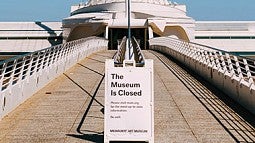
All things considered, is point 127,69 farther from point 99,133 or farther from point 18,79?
point 18,79

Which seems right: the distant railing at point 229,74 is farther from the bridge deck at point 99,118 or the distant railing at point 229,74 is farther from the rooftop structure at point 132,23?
the rooftop structure at point 132,23

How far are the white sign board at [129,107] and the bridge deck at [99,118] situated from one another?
3.05ft

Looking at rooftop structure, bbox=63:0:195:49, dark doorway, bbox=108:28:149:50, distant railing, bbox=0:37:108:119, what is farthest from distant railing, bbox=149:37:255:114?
dark doorway, bbox=108:28:149:50

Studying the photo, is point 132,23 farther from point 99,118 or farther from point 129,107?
point 129,107

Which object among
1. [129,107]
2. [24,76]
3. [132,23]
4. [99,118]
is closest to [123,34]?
[132,23]

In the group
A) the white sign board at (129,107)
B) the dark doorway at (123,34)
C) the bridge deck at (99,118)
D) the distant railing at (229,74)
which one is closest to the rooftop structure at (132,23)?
the dark doorway at (123,34)

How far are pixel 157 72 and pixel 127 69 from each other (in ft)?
46.5

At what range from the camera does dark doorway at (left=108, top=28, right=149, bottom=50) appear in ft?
221

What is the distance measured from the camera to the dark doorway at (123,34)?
67.3 meters

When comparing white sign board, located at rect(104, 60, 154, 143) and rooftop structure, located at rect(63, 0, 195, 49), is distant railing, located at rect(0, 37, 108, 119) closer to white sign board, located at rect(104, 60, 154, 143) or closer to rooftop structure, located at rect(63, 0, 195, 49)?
white sign board, located at rect(104, 60, 154, 143)

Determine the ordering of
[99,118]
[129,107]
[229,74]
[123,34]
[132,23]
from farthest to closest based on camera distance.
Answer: [123,34] < [132,23] < [229,74] < [99,118] < [129,107]

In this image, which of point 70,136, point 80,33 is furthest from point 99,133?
point 80,33

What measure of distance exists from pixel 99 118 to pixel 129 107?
2.90 meters

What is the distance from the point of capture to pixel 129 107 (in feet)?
23.1
